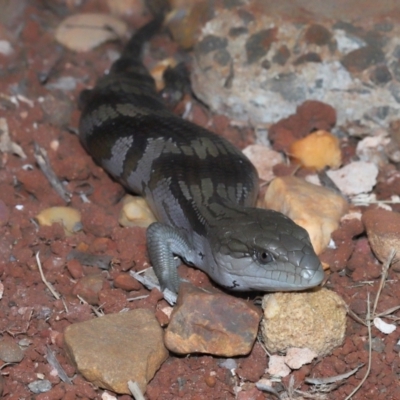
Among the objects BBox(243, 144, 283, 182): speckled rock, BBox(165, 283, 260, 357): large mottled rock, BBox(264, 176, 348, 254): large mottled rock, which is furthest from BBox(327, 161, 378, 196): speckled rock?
BBox(165, 283, 260, 357): large mottled rock

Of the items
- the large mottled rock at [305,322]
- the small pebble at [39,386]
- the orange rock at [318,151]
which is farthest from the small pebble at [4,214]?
the orange rock at [318,151]

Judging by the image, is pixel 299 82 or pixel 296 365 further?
pixel 299 82

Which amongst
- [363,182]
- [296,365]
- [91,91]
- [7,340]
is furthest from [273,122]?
[7,340]

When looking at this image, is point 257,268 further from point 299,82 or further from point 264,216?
point 299,82

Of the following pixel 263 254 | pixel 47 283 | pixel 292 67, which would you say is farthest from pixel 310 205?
pixel 47 283

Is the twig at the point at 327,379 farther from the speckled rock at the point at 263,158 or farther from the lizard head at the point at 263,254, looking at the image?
the speckled rock at the point at 263,158

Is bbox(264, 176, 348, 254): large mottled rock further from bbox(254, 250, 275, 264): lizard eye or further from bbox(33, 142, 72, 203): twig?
bbox(33, 142, 72, 203): twig
